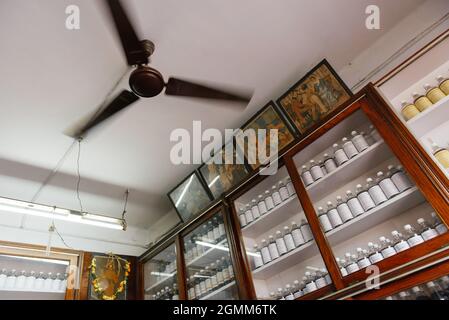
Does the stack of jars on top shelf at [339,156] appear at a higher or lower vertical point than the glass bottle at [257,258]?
higher

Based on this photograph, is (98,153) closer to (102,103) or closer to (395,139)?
(102,103)

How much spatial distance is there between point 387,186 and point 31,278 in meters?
3.65

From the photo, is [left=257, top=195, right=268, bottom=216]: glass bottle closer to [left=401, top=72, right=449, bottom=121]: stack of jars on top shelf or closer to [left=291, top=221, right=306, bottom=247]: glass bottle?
[left=291, top=221, right=306, bottom=247]: glass bottle

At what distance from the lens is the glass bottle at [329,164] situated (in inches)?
101

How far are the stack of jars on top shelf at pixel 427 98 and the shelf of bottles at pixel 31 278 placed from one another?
3.85 meters

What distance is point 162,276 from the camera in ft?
12.7

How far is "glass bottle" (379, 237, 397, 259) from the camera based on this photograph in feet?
6.46

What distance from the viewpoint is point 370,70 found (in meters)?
2.95

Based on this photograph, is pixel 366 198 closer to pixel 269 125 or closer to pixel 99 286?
pixel 269 125

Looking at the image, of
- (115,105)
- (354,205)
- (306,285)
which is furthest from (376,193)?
(115,105)

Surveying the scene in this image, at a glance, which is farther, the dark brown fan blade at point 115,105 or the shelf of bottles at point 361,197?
the dark brown fan blade at point 115,105

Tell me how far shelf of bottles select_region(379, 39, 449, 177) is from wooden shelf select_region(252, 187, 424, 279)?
0.29 meters

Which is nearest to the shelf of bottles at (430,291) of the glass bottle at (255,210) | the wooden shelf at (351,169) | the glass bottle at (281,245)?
the wooden shelf at (351,169)

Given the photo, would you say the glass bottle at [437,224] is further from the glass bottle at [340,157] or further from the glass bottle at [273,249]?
the glass bottle at [273,249]
